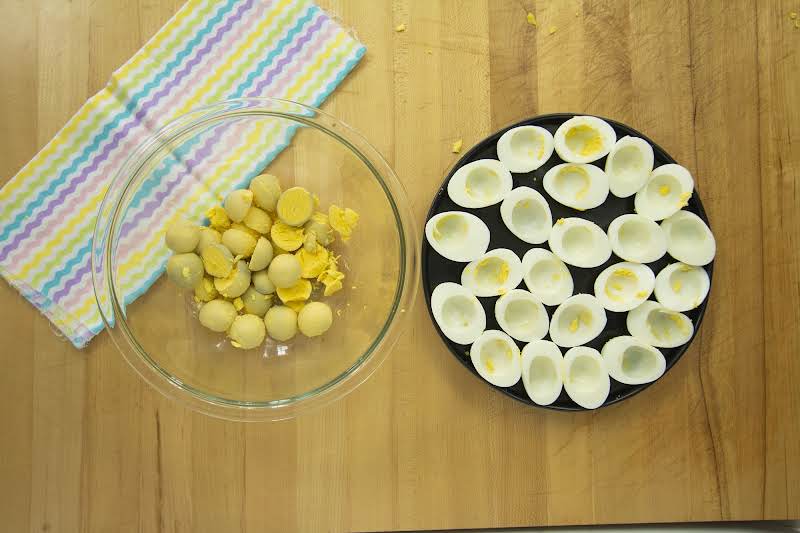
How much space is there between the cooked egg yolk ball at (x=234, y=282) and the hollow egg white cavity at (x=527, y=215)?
36 cm

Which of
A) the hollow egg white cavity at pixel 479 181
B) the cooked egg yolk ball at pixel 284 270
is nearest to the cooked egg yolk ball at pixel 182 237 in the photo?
the cooked egg yolk ball at pixel 284 270

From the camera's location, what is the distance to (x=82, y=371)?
81 centimetres

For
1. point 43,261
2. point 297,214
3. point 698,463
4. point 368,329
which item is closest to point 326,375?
point 368,329

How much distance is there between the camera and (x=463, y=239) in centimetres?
78

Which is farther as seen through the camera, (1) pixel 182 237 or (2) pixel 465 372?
(2) pixel 465 372

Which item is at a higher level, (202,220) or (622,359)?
(202,220)

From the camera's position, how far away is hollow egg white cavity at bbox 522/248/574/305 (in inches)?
31.0

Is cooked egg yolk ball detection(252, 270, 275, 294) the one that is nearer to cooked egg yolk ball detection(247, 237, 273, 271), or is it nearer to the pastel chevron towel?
cooked egg yolk ball detection(247, 237, 273, 271)

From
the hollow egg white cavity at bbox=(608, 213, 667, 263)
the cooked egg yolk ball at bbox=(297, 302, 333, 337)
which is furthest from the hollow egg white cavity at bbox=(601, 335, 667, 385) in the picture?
the cooked egg yolk ball at bbox=(297, 302, 333, 337)

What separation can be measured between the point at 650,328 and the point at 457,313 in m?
0.29

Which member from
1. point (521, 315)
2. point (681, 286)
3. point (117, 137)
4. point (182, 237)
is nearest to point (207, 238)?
point (182, 237)

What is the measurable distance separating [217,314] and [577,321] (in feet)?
1.65

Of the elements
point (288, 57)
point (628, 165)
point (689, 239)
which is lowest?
point (689, 239)

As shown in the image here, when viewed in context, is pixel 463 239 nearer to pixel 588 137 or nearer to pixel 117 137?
pixel 588 137
